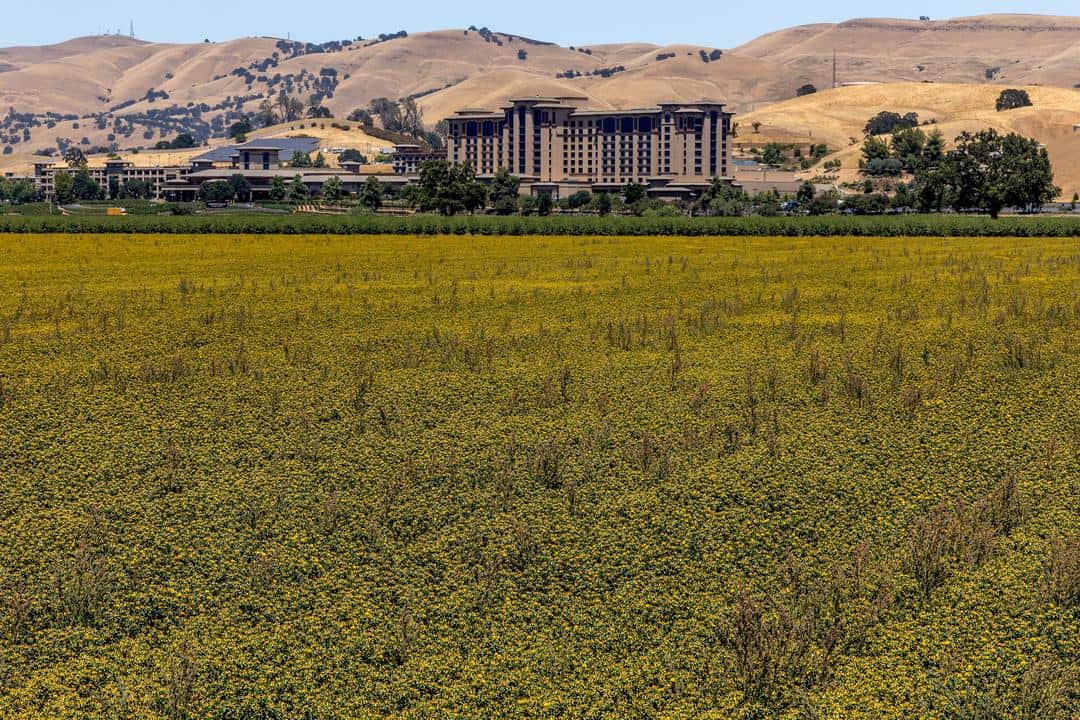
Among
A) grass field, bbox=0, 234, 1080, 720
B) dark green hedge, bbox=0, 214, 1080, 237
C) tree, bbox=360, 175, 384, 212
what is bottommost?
grass field, bbox=0, 234, 1080, 720

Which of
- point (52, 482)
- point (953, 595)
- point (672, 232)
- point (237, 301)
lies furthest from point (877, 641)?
point (672, 232)

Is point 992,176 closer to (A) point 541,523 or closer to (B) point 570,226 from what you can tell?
(B) point 570,226

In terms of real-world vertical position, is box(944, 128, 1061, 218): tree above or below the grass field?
above

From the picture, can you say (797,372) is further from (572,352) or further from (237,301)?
(237,301)

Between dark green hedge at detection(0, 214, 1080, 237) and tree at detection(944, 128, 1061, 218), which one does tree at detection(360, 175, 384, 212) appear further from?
tree at detection(944, 128, 1061, 218)

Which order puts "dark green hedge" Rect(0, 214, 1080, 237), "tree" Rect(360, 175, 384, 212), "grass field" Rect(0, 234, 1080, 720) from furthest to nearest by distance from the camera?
"tree" Rect(360, 175, 384, 212) → "dark green hedge" Rect(0, 214, 1080, 237) → "grass field" Rect(0, 234, 1080, 720)

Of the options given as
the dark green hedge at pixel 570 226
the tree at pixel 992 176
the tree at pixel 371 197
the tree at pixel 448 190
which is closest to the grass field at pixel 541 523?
the dark green hedge at pixel 570 226

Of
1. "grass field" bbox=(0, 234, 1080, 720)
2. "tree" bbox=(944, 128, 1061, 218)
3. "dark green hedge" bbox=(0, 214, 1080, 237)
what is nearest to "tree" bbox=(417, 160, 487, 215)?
"dark green hedge" bbox=(0, 214, 1080, 237)
